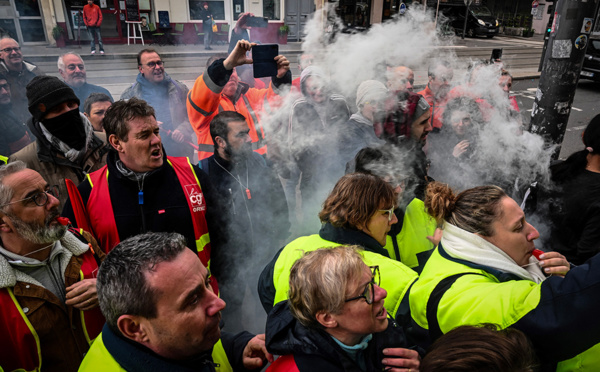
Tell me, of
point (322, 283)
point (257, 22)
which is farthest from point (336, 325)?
point (257, 22)

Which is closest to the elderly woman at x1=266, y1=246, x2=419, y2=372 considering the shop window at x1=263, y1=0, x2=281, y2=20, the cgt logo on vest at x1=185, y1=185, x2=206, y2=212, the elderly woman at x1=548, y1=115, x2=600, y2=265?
the cgt logo on vest at x1=185, y1=185, x2=206, y2=212

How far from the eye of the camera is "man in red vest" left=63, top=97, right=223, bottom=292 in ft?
7.68

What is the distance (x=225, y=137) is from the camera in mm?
2998

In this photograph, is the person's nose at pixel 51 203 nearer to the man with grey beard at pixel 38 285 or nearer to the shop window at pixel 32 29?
the man with grey beard at pixel 38 285

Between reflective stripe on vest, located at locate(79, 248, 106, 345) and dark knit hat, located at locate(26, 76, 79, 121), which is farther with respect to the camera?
dark knit hat, located at locate(26, 76, 79, 121)

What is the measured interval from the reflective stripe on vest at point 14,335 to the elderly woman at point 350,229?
104cm

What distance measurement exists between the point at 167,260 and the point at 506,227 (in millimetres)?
1384

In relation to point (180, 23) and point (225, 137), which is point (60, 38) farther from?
point (225, 137)

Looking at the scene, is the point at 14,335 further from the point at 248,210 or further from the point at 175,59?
the point at 175,59

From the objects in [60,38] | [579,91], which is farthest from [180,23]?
[579,91]

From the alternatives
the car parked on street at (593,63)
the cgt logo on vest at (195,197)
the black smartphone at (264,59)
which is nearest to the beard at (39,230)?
the cgt logo on vest at (195,197)

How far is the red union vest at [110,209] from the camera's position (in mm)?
2352

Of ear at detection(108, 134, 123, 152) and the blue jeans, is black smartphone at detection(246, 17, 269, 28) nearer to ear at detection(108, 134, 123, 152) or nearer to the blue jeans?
ear at detection(108, 134, 123, 152)

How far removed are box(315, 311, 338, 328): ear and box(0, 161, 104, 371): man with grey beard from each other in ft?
3.73
